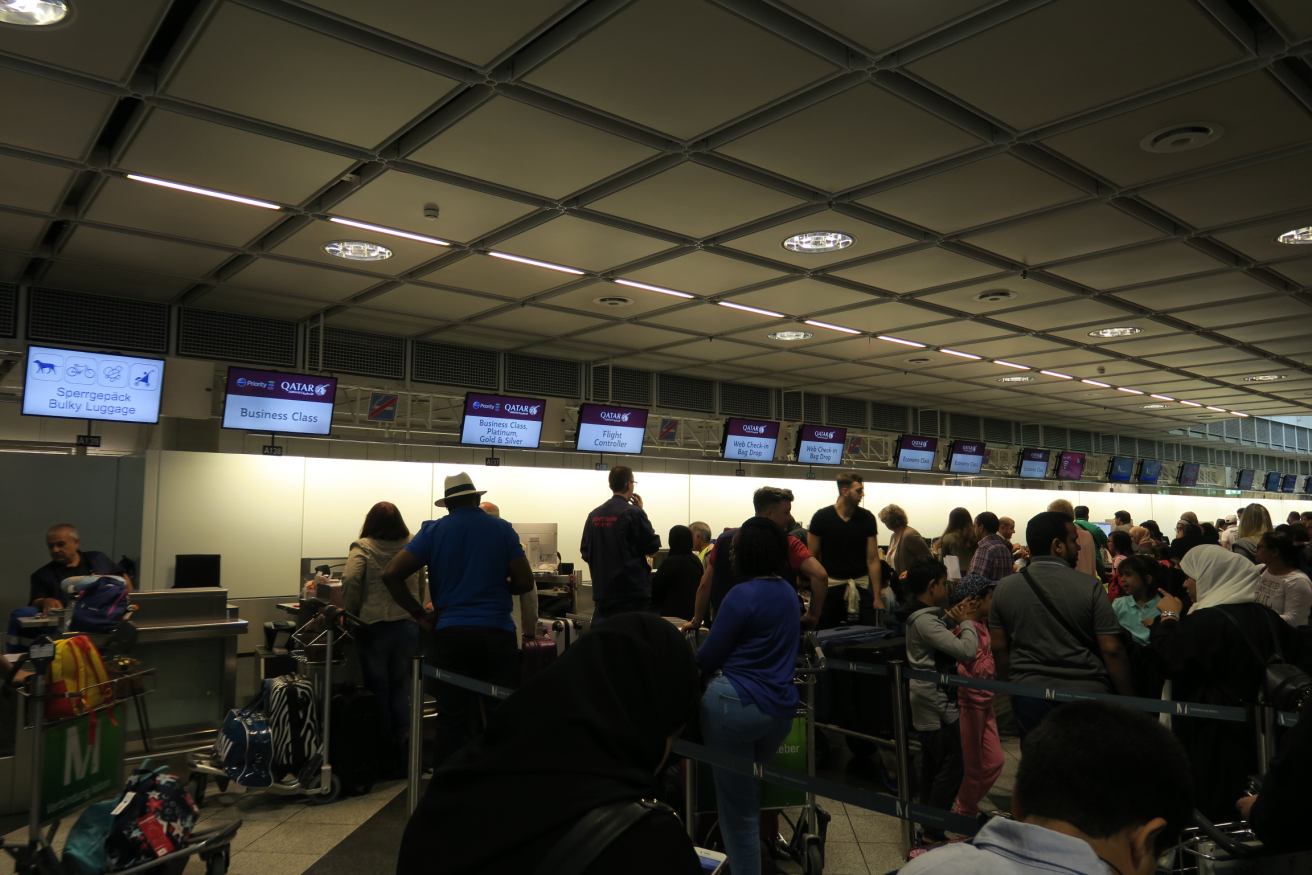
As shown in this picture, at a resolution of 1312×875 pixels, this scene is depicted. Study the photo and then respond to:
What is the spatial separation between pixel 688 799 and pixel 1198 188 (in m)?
4.93

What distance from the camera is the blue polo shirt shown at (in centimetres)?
410

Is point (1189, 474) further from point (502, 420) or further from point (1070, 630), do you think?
point (1070, 630)

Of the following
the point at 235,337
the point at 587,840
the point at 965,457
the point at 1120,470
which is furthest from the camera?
the point at 1120,470

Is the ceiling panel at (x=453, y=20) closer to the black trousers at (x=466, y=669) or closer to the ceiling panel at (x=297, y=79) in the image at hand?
the ceiling panel at (x=297, y=79)

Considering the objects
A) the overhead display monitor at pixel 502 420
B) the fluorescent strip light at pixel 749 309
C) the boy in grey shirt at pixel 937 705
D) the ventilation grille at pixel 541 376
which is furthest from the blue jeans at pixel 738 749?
the ventilation grille at pixel 541 376

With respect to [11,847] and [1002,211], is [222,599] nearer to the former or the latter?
[11,847]

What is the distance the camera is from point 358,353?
9.60 meters

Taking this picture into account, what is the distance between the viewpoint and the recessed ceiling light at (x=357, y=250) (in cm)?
632

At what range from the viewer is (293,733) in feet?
15.7

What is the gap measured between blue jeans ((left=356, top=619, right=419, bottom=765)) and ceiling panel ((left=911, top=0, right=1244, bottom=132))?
14.4ft

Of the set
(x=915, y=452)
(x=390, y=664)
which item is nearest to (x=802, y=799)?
(x=390, y=664)

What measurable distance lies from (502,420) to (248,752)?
17.8ft

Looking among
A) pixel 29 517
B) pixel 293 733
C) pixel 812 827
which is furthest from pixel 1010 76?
pixel 29 517

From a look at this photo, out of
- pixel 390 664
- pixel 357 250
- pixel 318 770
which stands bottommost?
pixel 318 770
